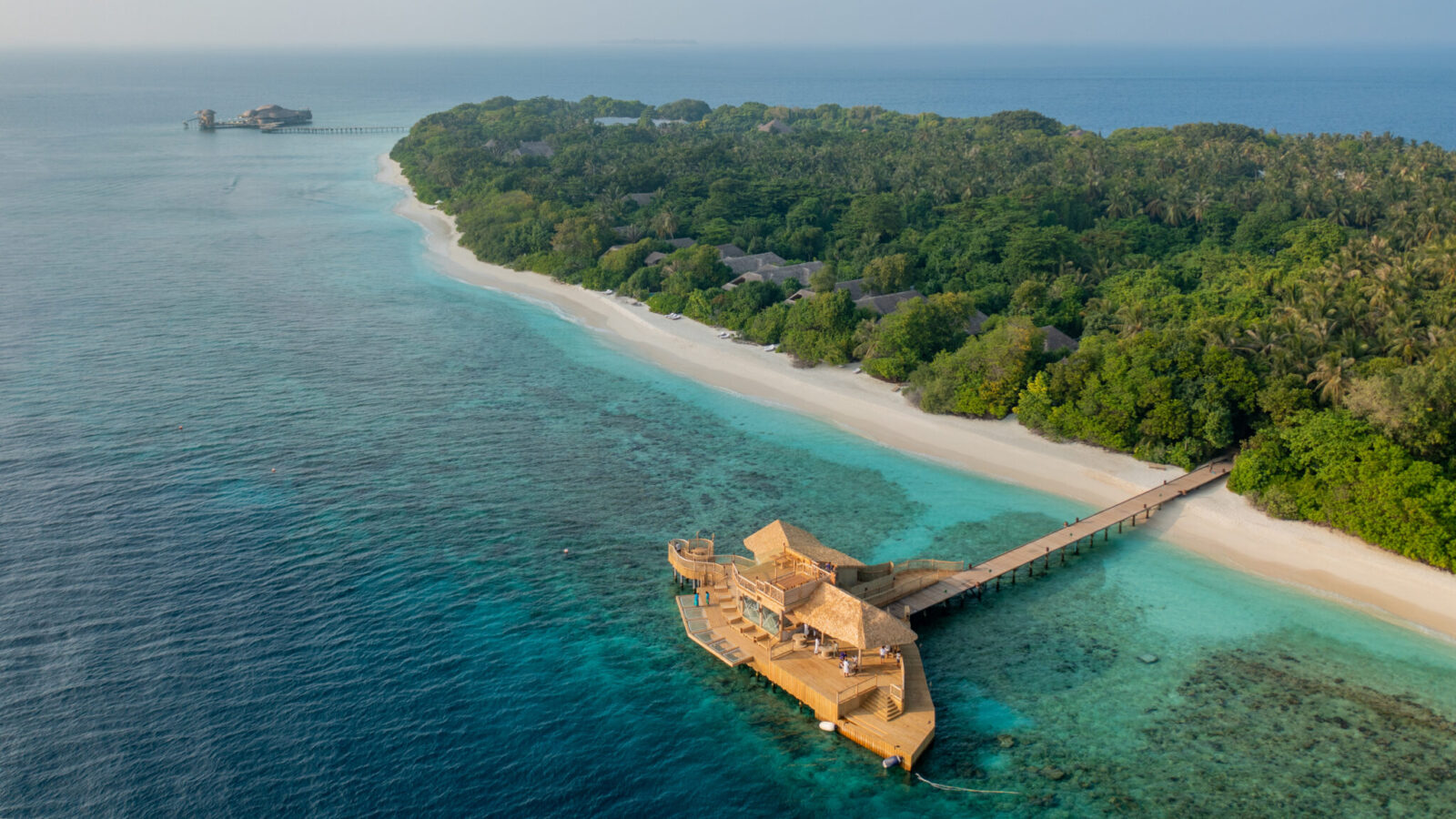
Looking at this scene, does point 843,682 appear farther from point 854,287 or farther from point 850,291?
point 854,287

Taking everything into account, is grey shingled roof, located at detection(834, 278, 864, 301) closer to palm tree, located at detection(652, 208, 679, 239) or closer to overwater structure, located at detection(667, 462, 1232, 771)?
palm tree, located at detection(652, 208, 679, 239)

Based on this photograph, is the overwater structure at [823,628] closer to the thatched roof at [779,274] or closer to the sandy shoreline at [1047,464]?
the sandy shoreline at [1047,464]

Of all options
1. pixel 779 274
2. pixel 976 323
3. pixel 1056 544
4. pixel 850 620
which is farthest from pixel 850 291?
pixel 850 620

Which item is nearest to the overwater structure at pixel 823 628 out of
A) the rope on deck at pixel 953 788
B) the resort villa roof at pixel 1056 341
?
the rope on deck at pixel 953 788

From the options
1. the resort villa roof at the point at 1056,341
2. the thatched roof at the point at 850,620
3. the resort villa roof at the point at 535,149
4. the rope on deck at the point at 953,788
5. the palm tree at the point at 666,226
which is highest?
the resort villa roof at the point at 535,149

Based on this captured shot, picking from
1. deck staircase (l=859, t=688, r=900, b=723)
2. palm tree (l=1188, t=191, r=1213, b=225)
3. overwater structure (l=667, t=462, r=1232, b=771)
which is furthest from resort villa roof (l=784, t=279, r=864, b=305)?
deck staircase (l=859, t=688, r=900, b=723)

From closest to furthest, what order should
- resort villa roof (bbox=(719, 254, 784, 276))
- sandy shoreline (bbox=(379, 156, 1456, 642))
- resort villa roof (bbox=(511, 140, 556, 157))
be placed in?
1. sandy shoreline (bbox=(379, 156, 1456, 642))
2. resort villa roof (bbox=(719, 254, 784, 276))
3. resort villa roof (bbox=(511, 140, 556, 157))
